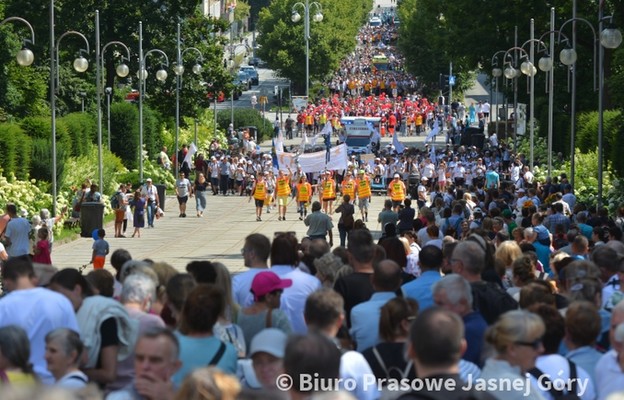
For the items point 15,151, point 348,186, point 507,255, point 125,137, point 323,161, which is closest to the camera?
point 507,255

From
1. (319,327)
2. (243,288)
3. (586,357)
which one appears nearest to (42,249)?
(243,288)

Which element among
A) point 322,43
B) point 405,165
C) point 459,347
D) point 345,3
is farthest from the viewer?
point 345,3

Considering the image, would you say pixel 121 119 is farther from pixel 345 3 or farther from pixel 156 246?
pixel 345 3

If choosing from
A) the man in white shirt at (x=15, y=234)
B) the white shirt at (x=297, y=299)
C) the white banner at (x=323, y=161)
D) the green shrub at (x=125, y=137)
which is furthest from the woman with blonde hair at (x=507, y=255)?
the green shrub at (x=125, y=137)

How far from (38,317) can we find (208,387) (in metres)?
3.64

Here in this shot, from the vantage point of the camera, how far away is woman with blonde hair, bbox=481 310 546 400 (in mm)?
9641

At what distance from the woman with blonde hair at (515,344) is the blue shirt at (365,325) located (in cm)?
180

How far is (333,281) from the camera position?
14734 millimetres

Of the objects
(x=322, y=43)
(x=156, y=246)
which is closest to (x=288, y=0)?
(x=322, y=43)

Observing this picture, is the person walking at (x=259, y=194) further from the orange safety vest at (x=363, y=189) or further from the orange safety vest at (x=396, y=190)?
the orange safety vest at (x=396, y=190)

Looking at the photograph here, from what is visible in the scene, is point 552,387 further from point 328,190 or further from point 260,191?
point 260,191

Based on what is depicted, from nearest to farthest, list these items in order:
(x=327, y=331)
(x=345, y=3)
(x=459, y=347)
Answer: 1. (x=459, y=347)
2. (x=327, y=331)
3. (x=345, y=3)

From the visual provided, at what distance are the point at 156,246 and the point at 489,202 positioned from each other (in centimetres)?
912

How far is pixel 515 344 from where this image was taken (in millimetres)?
9844
